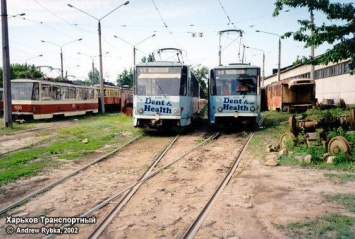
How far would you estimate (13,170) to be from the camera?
9102mm

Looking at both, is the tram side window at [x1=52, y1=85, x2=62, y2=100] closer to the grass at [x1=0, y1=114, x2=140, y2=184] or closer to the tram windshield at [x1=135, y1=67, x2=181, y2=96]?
the grass at [x1=0, y1=114, x2=140, y2=184]

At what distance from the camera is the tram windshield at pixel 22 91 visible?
2270cm

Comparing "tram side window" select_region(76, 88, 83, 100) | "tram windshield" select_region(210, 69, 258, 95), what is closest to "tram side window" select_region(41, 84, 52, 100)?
"tram side window" select_region(76, 88, 83, 100)

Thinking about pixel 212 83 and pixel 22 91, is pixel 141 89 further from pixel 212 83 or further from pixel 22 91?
pixel 22 91

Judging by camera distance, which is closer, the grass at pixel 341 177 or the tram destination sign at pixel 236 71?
the grass at pixel 341 177

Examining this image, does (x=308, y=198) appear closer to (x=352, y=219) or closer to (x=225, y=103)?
(x=352, y=219)

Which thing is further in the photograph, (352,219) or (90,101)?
(90,101)

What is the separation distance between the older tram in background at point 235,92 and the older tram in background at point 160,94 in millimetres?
1690

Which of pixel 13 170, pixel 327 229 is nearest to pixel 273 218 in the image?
pixel 327 229

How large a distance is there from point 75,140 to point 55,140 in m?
0.91

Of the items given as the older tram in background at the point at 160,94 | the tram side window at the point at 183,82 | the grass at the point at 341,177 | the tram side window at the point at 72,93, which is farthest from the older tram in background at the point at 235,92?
the tram side window at the point at 72,93

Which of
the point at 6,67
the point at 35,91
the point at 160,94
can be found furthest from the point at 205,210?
the point at 35,91

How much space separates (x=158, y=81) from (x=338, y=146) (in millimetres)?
7973

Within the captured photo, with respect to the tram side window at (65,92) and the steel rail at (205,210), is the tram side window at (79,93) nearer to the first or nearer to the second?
the tram side window at (65,92)
